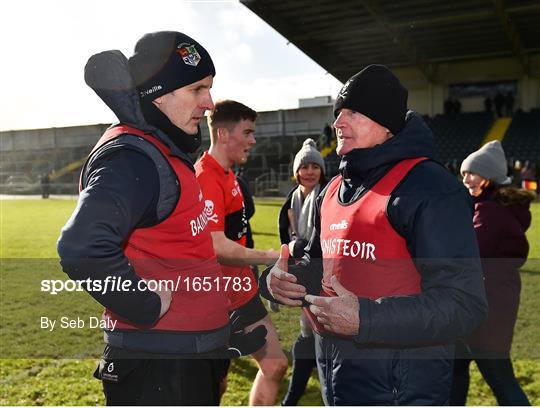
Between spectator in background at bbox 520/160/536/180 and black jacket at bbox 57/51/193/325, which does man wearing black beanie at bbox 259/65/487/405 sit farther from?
spectator in background at bbox 520/160/536/180

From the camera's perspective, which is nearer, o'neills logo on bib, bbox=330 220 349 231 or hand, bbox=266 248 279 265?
o'neills logo on bib, bbox=330 220 349 231

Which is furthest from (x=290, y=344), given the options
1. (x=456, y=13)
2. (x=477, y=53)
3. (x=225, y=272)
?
(x=477, y=53)

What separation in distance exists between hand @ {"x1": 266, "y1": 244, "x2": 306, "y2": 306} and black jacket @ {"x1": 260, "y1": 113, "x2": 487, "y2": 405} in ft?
0.76

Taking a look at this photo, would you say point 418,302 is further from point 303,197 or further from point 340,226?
point 303,197

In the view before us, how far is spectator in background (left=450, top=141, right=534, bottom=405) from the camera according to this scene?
10.9ft

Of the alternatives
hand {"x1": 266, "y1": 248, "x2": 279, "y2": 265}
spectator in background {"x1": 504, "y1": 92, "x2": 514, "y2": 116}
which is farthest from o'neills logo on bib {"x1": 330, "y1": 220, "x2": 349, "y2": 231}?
spectator in background {"x1": 504, "y1": 92, "x2": 514, "y2": 116}

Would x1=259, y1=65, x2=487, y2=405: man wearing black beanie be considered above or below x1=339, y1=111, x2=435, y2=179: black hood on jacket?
below

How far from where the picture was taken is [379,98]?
6.95 feet

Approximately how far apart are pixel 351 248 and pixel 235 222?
1641mm

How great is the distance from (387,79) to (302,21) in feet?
90.5

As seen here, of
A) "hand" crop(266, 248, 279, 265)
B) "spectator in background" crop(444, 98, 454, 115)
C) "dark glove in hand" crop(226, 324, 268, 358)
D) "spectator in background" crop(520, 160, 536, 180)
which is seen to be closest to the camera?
"hand" crop(266, 248, 279, 265)

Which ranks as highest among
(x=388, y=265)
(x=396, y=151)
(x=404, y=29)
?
(x=404, y=29)

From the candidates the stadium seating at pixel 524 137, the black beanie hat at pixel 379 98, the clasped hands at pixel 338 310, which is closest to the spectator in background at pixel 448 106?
the stadium seating at pixel 524 137

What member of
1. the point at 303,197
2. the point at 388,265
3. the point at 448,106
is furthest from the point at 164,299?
the point at 448,106
